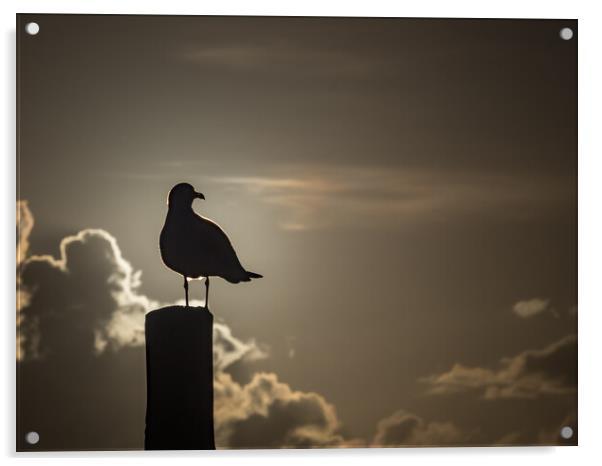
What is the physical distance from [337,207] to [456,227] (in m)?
0.27

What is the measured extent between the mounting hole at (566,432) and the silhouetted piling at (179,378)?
770mm

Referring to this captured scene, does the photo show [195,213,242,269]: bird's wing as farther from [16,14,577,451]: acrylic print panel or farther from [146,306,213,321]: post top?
[146,306,213,321]: post top

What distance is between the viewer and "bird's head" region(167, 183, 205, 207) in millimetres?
Result: 1740

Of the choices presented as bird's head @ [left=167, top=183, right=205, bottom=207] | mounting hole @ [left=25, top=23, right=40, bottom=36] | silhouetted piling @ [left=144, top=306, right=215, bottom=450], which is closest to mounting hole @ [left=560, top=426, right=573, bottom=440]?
silhouetted piling @ [left=144, top=306, right=215, bottom=450]

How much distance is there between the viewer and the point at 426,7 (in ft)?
5.87

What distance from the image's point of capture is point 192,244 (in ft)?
5.72

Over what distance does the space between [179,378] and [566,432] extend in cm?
86

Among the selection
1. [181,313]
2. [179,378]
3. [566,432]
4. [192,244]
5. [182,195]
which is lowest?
[566,432]

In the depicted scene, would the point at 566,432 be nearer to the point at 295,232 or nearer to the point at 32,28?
the point at 295,232

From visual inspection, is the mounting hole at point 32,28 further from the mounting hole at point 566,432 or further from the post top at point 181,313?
the mounting hole at point 566,432
